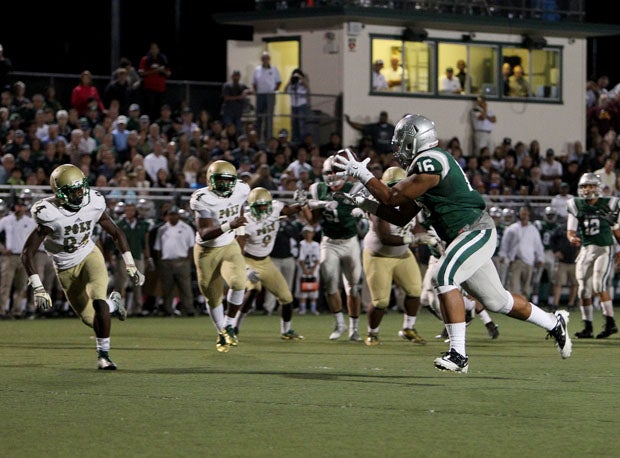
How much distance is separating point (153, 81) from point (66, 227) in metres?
12.1

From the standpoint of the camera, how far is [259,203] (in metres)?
14.3

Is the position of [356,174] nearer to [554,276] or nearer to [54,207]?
[54,207]

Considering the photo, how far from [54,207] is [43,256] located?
26.5 ft

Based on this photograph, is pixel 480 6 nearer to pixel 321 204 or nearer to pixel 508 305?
pixel 321 204

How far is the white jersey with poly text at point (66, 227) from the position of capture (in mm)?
10852

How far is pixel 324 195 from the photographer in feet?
48.0

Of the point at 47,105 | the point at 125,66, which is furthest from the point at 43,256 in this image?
the point at 125,66

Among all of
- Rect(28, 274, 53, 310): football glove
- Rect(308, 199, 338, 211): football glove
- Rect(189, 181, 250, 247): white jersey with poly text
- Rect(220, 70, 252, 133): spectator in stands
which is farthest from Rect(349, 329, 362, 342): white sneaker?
Rect(220, 70, 252, 133): spectator in stands

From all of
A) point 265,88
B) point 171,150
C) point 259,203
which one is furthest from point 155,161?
point 259,203

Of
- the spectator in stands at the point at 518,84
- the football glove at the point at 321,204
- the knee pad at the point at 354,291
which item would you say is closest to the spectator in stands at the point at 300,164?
the spectator in stands at the point at 518,84

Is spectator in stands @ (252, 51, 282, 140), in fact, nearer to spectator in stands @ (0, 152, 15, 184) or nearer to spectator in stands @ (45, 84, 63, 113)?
spectator in stands @ (45, 84, 63, 113)

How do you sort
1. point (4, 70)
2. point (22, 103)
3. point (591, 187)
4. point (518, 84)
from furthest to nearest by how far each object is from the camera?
1. point (518, 84)
2. point (4, 70)
3. point (22, 103)
4. point (591, 187)

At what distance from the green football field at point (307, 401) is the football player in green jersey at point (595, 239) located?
3.48ft

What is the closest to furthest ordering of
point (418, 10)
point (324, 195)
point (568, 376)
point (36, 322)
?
point (568, 376) → point (324, 195) → point (36, 322) → point (418, 10)
